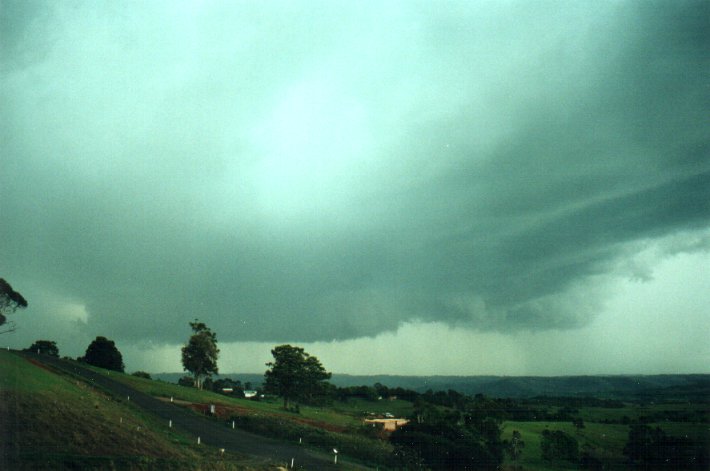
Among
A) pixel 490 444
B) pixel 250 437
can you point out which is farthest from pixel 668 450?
pixel 250 437

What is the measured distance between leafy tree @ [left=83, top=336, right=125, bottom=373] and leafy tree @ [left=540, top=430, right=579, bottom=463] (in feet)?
351

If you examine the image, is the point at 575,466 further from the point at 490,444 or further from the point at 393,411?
the point at 393,411

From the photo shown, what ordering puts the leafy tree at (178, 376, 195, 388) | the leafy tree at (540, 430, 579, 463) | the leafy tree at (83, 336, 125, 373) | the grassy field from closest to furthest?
1. the grassy field
2. the leafy tree at (540, 430, 579, 463)
3. the leafy tree at (83, 336, 125, 373)
4. the leafy tree at (178, 376, 195, 388)

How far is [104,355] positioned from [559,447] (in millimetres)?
113482

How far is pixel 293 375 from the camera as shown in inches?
4031

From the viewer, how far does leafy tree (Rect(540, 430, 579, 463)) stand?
8669 cm

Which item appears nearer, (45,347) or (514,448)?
(514,448)

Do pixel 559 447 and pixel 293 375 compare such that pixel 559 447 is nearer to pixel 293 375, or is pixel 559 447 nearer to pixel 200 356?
pixel 293 375

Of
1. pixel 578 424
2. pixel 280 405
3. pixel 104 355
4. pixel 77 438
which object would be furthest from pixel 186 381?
pixel 77 438

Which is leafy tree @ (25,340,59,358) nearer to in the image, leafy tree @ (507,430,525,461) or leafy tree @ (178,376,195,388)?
leafy tree @ (178,376,195,388)

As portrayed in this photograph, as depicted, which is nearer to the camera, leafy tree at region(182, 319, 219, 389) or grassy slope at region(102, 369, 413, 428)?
grassy slope at region(102, 369, 413, 428)

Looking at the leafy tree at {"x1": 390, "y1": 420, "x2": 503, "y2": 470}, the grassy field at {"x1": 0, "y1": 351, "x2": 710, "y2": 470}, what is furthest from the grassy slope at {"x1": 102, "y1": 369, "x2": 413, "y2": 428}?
the leafy tree at {"x1": 390, "y1": 420, "x2": 503, "y2": 470}

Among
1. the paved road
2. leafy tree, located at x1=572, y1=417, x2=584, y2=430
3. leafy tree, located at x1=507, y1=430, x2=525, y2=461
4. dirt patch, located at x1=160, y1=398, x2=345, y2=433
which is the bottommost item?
leafy tree, located at x1=572, y1=417, x2=584, y2=430

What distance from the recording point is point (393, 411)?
12544 cm
